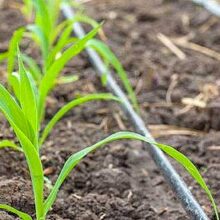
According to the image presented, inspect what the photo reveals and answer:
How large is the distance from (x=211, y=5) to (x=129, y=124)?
1.18 m

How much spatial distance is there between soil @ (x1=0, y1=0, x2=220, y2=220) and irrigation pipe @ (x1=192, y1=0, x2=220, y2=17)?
4cm

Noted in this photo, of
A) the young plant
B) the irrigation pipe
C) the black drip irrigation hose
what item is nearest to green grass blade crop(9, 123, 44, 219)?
the young plant

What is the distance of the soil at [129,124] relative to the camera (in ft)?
5.21

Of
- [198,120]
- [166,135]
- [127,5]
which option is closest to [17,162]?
[166,135]

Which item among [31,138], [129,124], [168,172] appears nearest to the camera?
[31,138]

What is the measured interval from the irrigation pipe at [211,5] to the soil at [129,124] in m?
0.04

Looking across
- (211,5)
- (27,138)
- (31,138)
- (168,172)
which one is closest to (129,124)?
(168,172)

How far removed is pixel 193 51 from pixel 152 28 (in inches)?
12.0

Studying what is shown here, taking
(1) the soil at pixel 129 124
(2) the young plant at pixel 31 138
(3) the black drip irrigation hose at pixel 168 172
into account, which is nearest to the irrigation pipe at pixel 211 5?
(1) the soil at pixel 129 124

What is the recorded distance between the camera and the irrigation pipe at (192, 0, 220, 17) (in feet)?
9.79

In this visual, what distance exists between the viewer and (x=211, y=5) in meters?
3.06

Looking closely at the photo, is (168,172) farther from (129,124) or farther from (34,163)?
(129,124)

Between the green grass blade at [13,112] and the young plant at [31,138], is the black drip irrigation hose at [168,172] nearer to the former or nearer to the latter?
the young plant at [31,138]

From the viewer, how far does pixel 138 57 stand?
8.69 feet
